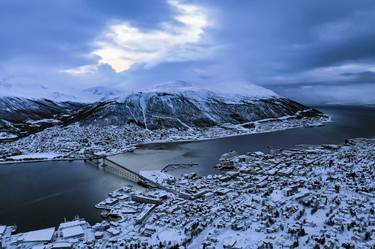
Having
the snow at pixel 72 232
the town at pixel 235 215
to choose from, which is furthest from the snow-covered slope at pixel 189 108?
the snow at pixel 72 232

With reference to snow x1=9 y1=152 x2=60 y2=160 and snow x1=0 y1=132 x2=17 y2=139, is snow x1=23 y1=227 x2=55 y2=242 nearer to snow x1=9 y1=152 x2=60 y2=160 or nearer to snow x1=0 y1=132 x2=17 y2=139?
snow x1=9 y1=152 x2=60 y2=160

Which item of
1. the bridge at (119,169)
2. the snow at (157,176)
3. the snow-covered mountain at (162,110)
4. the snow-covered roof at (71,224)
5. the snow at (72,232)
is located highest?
the snow-covered mountain at (162,110)

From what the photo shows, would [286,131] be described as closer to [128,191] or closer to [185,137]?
[185,137]

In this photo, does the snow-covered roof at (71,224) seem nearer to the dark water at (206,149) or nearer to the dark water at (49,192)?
the dark water at (49,192)

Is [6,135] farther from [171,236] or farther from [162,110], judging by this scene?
[171,236]

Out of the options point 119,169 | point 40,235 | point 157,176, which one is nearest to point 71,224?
point 40,235
